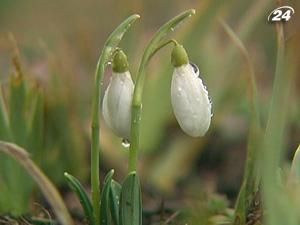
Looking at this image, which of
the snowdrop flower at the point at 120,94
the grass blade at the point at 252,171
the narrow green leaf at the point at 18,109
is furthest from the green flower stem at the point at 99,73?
the narrow green leaf at the point at 18,109

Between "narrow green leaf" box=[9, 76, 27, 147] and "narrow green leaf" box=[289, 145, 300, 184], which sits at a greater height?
"narrow green leaf" box=[9, 76, 27, 147]

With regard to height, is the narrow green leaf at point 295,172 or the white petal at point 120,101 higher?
the white petal at point 120,101

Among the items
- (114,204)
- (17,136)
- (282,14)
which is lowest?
(114,204)

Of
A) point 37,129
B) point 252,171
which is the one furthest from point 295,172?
point 37,129

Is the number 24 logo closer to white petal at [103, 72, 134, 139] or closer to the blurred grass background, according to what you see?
the blurred grass background

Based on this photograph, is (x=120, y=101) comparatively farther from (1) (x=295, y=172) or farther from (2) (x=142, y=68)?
(1) (x=295, y=172)

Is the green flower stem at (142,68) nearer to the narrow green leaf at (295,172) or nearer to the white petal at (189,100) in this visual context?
the white petal at (189,100)

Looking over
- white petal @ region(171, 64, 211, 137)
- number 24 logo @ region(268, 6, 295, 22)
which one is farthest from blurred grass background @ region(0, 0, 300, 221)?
white petal @ region(171, 64, 211, 137)
